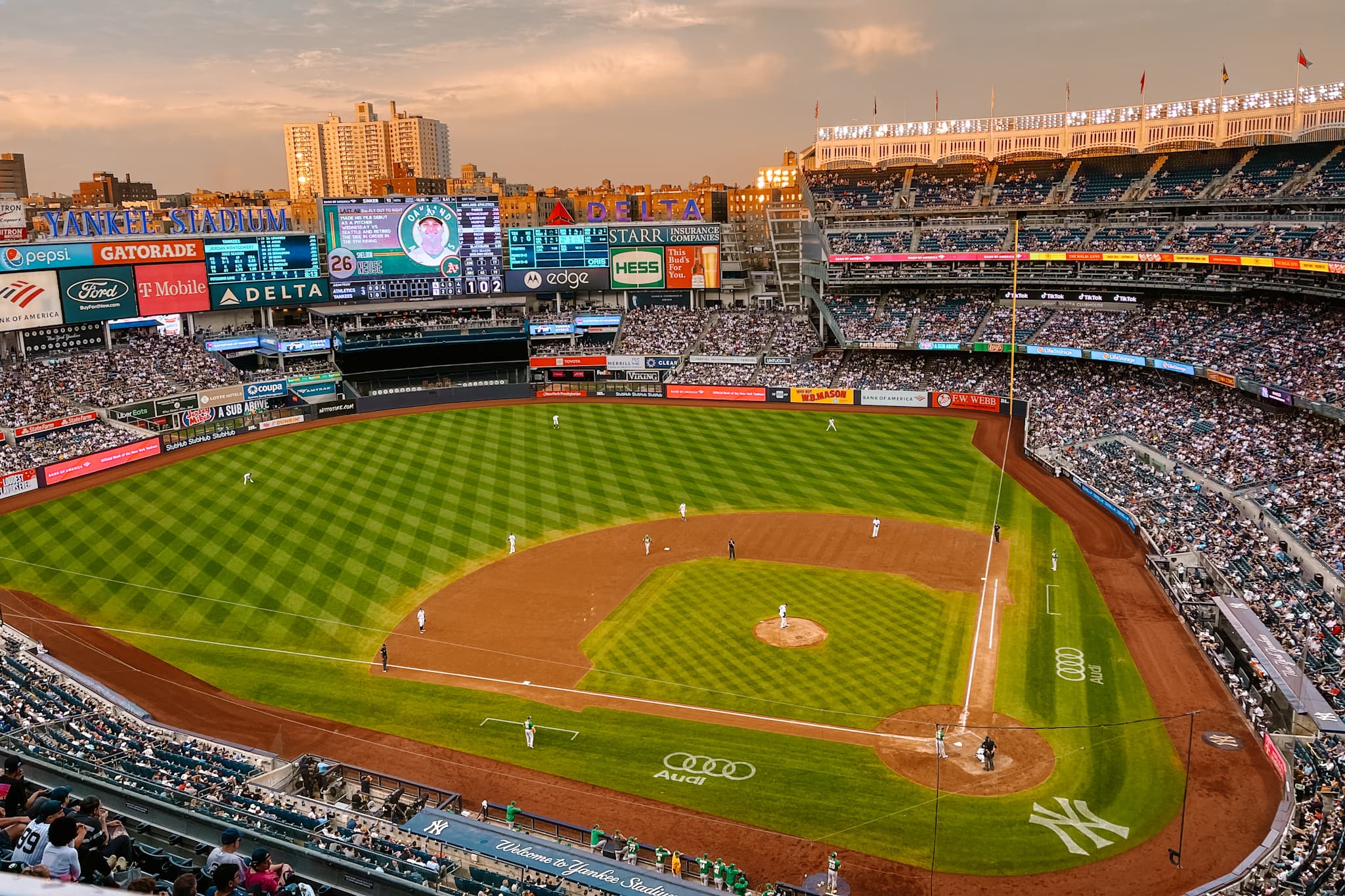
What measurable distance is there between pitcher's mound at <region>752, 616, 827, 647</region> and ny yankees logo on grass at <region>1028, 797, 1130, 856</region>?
33.2ft

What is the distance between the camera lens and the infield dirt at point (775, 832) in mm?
21172

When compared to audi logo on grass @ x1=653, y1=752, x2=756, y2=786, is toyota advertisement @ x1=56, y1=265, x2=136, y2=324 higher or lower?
higher

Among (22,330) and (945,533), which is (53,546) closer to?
(22,330)

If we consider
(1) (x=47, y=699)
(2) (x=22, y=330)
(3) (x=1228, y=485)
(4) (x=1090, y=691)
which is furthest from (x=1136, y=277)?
(2) (x=22, y=330)

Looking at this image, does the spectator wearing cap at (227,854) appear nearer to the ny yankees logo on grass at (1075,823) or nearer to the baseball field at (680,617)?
the baseball field at (680,617)

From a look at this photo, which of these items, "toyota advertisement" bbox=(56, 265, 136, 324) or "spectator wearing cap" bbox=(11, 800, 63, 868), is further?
"toyota advertisement" bbox=(56, 265, 136, 324)

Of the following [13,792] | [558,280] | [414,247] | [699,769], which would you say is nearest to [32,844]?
[13,792]

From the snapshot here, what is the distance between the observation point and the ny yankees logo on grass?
22172mm

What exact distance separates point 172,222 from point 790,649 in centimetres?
5704

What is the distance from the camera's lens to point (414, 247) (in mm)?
74062

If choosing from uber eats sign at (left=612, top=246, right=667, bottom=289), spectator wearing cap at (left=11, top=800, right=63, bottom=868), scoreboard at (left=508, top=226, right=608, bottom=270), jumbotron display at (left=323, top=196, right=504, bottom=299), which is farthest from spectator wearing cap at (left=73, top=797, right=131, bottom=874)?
uber eats sign at (left=612, top=246, right=667, bottom=289)

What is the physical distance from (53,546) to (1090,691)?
41420 millimetres

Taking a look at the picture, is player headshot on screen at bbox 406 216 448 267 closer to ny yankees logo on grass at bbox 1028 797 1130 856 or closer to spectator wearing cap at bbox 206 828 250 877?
ny yankees logo on grass at bbox 1028 797 1130 856

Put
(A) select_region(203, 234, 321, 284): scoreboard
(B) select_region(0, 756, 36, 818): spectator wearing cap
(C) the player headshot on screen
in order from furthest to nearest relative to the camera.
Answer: (C) the player headshot on screen, (A) select_region(203, 234, 321, 284): scoreboard, (B) select_region(0, 756, 36, 818): spectator wearing cap
